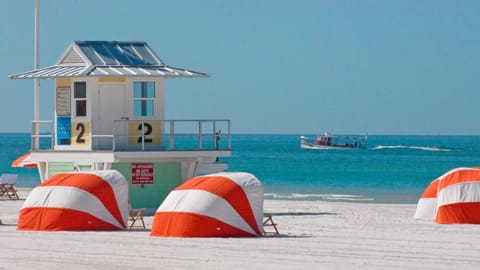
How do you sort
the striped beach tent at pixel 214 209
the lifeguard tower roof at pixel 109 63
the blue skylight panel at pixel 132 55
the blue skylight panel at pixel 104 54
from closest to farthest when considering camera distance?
1. the striped beach tent at pixel 214 209
2. the lifeguard tower roof at pixel 109 63
3. the blue skylight panel at pixel 104 54
4. the blue skylight panel at pixel 132 55

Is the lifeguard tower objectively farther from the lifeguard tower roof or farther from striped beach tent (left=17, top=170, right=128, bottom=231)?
striped beach tent (left=17, top=170, right=128, bottom=231)

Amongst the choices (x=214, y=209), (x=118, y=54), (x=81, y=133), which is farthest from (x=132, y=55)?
(x=214, y=209)

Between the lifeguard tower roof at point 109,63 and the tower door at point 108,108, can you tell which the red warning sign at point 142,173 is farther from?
the lifeguard tower roof at point 109,63

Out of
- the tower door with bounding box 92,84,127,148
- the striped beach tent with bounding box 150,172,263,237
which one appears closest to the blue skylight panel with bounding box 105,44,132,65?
the tower door with bounding box 92,84,127,148

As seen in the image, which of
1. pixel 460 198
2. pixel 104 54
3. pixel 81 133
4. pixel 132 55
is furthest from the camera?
pixel 132 55

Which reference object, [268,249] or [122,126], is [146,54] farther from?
[268,249]

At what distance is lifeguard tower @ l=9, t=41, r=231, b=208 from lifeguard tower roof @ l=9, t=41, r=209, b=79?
0.03 meters

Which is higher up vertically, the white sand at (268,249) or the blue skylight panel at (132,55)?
the blue skylight panel at (132,55)

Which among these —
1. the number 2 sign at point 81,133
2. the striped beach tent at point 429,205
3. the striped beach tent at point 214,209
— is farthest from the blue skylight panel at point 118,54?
the striped beach tent at point 214,209

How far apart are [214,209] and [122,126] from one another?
8095 millimetres

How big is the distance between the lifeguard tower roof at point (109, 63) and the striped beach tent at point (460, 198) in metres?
7.09

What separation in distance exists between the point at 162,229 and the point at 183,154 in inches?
278

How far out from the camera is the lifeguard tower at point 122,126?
2873 cm

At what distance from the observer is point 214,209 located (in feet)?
70.4
